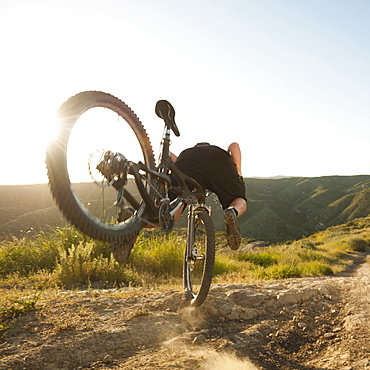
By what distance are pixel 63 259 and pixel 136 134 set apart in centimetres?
390

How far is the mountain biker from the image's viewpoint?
12.2 feet

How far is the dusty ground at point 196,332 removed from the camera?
8.07 feet

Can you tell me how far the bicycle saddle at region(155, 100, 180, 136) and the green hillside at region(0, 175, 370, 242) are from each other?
42.1 metres

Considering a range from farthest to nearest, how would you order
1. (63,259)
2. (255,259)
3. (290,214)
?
(290,214) < (255,259) < (63,259)

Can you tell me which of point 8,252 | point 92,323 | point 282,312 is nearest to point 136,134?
point 92,323

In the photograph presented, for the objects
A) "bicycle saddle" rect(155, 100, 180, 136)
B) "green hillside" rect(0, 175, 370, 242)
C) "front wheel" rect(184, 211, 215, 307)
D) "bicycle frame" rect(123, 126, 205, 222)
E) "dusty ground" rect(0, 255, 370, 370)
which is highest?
"bicycle saddle" rect(155, 100, 180, 136)

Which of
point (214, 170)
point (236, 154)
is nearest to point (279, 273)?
point (236, 154)

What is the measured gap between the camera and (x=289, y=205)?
100m

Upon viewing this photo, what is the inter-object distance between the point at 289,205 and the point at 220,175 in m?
101

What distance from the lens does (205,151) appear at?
3830 millimetres

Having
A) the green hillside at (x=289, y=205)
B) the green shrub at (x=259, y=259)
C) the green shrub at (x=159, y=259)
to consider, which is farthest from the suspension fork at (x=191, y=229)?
the green hillside at (x=289, y=205)

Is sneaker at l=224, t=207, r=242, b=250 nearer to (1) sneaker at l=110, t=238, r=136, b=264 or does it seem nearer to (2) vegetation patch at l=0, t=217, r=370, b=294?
(1) sneaker at l=110, t=238, r=136, b=264

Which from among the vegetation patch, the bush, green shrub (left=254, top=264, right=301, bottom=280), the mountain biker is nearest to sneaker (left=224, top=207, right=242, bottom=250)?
the mountain biker

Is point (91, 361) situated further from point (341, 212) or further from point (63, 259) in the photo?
point (341, 212)
